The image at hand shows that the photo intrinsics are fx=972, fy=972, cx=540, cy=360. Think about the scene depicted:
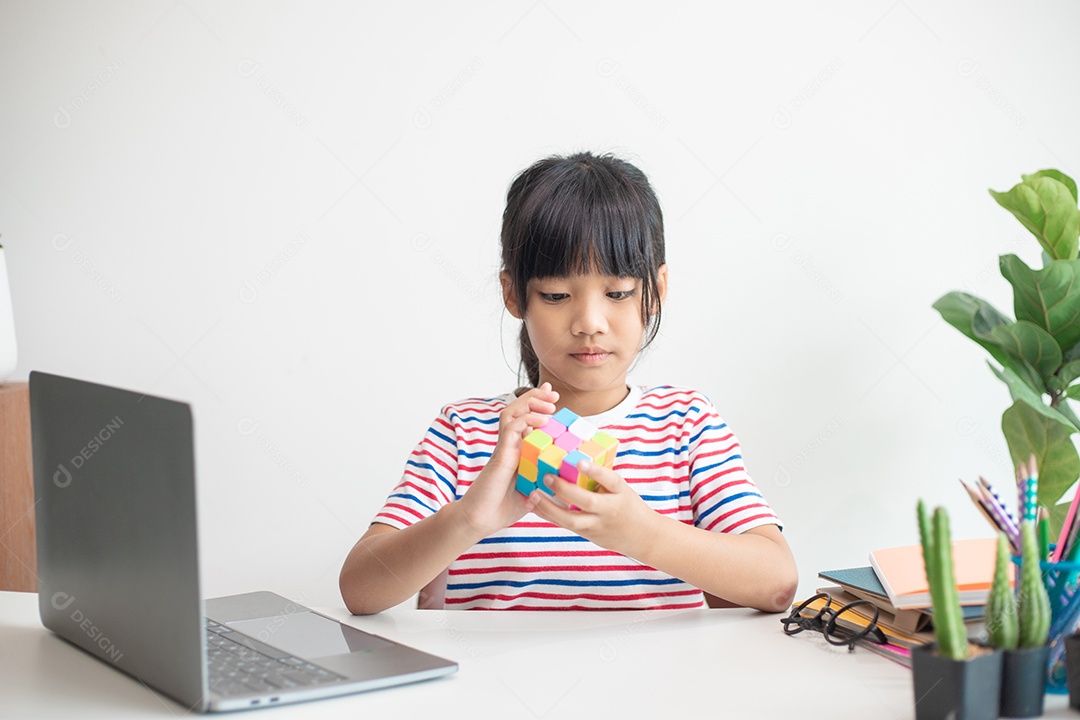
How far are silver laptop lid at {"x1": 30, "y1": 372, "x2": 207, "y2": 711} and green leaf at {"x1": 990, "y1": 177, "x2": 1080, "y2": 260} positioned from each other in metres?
1.41

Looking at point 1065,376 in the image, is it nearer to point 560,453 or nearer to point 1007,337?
point 1007,337

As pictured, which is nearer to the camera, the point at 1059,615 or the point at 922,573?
the point at 1059,615

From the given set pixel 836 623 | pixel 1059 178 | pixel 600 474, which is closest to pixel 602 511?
pixel 600 474

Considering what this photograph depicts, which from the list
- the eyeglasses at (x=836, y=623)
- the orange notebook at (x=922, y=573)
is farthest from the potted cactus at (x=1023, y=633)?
the eyeglasses at (x=836, y=623)

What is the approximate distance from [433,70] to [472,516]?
1336mm

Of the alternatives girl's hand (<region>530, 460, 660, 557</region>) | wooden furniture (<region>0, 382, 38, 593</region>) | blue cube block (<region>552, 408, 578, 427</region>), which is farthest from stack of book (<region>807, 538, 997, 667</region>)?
wooden furniture (<region>0, 382, 38, 593</region>)

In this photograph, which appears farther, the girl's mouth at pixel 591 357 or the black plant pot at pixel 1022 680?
the girl's mouth at pixel 591 357

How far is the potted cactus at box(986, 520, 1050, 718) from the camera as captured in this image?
0.75m

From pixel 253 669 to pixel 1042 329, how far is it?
4.63 ft

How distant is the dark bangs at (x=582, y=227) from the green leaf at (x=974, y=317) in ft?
2.12

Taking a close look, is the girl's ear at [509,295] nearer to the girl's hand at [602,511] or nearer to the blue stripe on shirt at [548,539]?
the blue stripe on shirt at [548,539]

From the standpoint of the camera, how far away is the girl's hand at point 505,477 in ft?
3.45

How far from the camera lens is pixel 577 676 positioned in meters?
0.92

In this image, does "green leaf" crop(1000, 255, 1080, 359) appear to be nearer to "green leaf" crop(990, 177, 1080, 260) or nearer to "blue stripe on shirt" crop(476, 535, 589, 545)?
"green leaf" crop(990, 177, 1080, 260)
